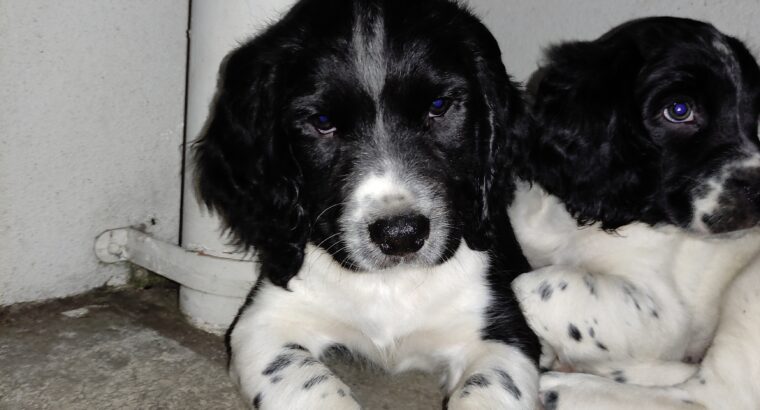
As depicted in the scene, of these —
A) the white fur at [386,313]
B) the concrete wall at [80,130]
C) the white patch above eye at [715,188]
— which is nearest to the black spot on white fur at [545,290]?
the white fur at [386,313]

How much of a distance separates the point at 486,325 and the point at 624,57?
120 centimetres

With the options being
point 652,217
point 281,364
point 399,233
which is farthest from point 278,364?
point 652,217

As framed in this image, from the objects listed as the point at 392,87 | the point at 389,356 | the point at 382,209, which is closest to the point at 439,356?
the point at 389,356

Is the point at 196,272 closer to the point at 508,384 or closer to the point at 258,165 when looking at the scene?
the point at 258,165

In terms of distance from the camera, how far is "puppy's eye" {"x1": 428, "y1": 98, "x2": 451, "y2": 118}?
287cm

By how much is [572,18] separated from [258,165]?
1.98m

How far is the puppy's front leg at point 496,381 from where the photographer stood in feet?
8.80

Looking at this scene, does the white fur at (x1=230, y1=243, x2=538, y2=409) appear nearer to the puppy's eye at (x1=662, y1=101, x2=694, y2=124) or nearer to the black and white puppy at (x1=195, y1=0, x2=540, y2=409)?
the black and white puppy at (x1=195, y1=0, x2=540, y2=409)

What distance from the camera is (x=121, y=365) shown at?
3215 millimetres

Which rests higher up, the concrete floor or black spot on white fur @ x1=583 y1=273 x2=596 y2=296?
black spot on white fur @ x1=583 y1=273 x2=596 y2=296

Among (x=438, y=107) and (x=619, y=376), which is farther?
(x=619, y=376)

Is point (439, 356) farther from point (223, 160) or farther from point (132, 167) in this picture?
point (132, 167)

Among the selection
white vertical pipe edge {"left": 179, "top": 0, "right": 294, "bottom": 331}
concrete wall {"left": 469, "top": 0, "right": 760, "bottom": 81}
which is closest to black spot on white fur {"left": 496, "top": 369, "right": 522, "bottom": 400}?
white vertical pipe edge {"left": 179, "top": 0, "right": 294, "bottom": 331}

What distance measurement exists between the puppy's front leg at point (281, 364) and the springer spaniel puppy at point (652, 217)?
2.86 feet
